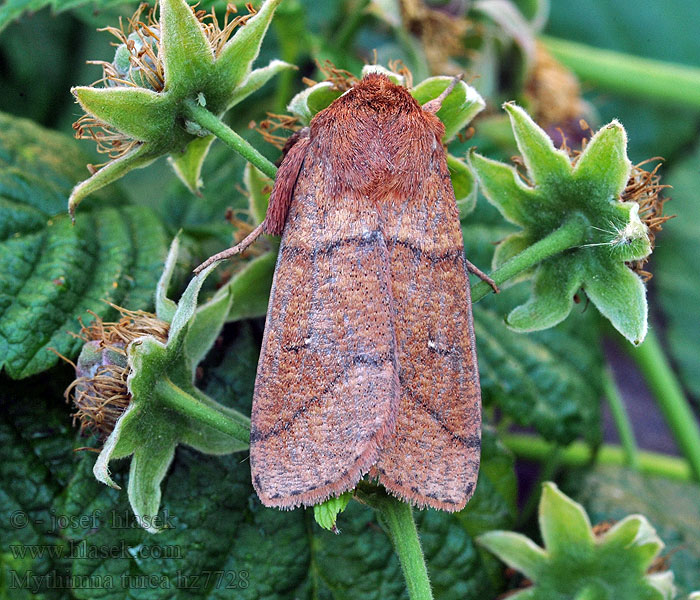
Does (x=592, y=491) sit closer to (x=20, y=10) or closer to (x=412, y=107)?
(x=412, y=107)

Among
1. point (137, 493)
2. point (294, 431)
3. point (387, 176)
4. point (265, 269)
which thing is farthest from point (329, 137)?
point (137, 493)

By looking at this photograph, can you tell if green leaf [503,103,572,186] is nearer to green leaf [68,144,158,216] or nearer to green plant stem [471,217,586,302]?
green plant stem [471,217,586,302]

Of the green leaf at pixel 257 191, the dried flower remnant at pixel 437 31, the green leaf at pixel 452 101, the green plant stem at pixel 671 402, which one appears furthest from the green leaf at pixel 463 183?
the green plant stem at pixel 671 402

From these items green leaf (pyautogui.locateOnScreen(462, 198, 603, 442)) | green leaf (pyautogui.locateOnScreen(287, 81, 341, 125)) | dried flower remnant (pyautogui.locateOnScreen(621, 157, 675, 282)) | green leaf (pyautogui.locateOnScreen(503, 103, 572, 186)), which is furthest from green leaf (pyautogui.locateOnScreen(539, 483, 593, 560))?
green leaf (pyautogui.locateOnScreen(287, 81, 341, 125))

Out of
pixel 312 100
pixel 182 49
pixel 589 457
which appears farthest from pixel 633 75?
pixel 182 49

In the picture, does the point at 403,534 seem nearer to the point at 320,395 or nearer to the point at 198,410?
the point at 320,395

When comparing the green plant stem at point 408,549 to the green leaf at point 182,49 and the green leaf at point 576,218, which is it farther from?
the green leaf at point 182,49
